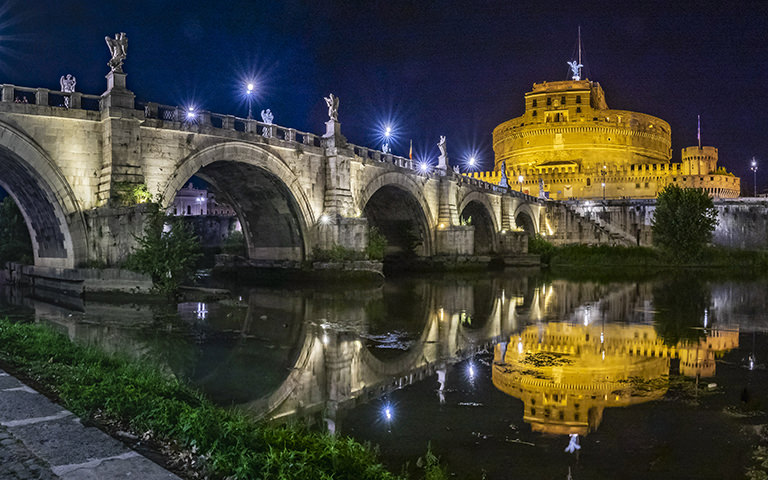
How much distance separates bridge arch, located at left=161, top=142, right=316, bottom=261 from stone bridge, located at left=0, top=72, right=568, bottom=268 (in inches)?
2.4

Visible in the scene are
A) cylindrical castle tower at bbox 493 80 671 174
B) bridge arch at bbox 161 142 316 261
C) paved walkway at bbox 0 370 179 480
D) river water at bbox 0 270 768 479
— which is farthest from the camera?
cylindrical castle tower at bbox 493 80 671 174

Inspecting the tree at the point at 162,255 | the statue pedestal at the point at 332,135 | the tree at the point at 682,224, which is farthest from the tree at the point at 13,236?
the tree at the point at 682,224

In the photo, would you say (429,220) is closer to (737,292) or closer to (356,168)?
(356,168)

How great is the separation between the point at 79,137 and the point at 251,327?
11210 mm

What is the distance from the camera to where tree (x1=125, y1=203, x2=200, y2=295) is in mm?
17250

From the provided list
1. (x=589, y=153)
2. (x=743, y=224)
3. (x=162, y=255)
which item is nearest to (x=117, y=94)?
(x=162, y=255)

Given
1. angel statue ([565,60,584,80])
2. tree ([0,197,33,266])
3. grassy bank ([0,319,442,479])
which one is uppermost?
angel statue ([565,60,584,80])

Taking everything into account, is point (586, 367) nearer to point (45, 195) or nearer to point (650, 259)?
point (45, 195)

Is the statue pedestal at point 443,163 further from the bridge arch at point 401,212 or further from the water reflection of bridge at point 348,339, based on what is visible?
the water reflection of bridge at point 348,339

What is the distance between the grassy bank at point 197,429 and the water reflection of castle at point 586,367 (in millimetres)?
2439

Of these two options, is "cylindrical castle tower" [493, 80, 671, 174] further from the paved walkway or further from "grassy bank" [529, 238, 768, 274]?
the paved walkway

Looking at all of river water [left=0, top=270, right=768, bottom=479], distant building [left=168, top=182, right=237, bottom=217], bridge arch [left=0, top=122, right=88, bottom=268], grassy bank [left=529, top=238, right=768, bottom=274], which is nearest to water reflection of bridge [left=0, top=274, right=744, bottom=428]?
river water [left=0, top=270, right=768, bottom=479]

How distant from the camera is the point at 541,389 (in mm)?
7578

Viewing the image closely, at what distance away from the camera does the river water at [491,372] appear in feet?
17.7
